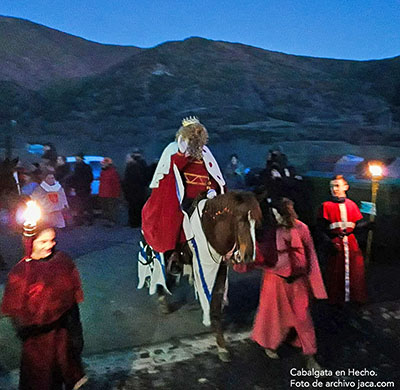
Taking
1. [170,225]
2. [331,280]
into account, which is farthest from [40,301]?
[331,280]

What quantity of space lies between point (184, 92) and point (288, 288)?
23261 mm

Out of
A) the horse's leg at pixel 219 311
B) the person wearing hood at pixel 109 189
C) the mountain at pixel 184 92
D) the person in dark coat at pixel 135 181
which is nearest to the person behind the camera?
the horse's leg at pixel 219 311

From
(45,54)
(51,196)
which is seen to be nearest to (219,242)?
(51,196)

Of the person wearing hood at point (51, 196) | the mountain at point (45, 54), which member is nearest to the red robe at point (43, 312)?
the person wearing hood at point (51, 196)

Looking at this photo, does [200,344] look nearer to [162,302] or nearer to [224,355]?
[224,355]

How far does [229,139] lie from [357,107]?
26.5 ft

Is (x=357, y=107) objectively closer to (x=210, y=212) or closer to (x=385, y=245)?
(x=385, y=245)

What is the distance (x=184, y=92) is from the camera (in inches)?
1039

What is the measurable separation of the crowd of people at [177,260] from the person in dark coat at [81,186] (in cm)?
568

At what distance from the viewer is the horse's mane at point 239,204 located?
3.88m

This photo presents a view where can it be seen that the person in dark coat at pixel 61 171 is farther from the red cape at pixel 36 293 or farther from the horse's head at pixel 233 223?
the red cape at pixel 36 293

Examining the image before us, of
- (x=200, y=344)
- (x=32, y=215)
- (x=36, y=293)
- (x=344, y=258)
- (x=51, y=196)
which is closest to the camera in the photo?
(x=36, y=293)

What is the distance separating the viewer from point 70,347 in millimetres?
3154

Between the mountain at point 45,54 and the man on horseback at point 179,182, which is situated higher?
the mountain at point 45,54
